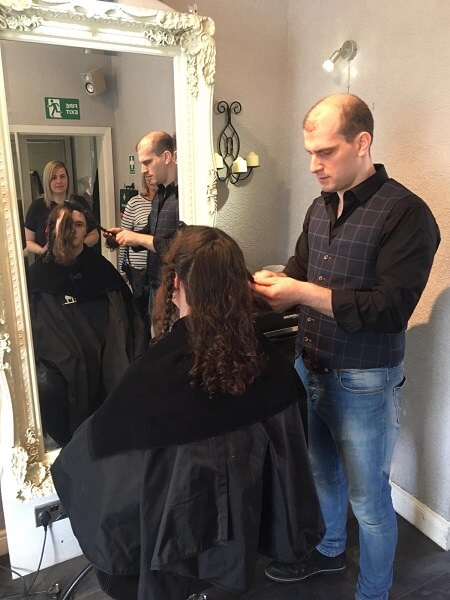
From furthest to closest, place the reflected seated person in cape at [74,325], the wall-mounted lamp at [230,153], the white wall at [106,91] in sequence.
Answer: the wall-mounted lamp at [230,153], the reflected seated person in cape at [74,325], the white wall at [106,91]

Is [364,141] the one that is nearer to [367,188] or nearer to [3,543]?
[367,188]

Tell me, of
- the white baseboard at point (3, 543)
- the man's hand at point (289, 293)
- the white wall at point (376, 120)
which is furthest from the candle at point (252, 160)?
the white baseboard at point (3, 543)

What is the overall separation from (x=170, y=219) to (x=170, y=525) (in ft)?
3.27

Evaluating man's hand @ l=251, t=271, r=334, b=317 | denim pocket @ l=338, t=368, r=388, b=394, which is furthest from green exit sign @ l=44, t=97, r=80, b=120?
denim pocket @ l=338, t=368, r=388, b=394

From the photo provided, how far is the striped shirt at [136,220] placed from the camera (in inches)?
66.7

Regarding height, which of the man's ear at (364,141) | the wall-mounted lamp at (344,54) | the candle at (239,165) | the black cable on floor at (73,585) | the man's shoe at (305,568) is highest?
the wall-mounted lamp at (344,54)

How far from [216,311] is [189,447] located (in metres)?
0.30

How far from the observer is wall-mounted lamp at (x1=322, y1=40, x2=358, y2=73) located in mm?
1919

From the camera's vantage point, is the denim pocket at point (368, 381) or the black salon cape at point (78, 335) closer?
the denim pocket at point (368, 381)

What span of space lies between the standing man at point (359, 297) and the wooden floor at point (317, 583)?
0.58ft

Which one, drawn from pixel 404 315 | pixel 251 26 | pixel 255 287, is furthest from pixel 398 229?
pixel 251 26

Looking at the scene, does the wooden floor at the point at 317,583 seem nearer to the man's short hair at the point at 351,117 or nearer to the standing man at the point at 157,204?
the standing man at the point at 157,204

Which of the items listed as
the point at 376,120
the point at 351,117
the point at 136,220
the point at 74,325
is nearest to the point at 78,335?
the point at 74,325

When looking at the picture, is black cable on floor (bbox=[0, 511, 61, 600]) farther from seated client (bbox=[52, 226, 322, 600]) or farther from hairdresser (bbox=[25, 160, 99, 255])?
hairdresser (bbox=[25, 160, 99, 255])
